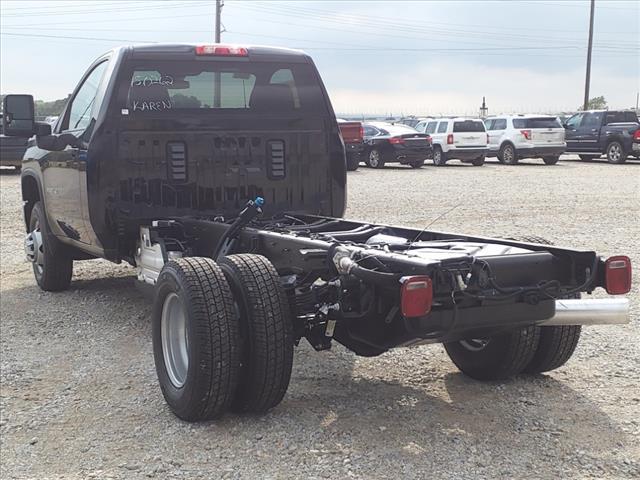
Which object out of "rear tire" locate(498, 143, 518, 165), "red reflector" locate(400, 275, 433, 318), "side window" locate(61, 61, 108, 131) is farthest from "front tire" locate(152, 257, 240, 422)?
"rear tire" locate(498, 143, 518, 165)

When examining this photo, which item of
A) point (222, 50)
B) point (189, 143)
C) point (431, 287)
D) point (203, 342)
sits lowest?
point (203, 342)

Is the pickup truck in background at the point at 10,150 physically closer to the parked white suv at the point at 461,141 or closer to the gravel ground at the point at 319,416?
the parked white suv at the point at 461,141

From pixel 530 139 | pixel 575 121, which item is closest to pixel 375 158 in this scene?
pixel 530 139

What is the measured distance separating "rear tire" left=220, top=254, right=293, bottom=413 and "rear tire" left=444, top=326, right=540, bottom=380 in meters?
1.17

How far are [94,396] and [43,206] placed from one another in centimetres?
299

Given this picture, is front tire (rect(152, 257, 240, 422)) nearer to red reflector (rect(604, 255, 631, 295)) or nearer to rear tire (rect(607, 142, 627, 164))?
red reflector (rect(604, 255, 631, 295))

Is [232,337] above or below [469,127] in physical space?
below

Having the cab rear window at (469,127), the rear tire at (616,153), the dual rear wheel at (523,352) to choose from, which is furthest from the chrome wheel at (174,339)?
the rear tire at (616,153)

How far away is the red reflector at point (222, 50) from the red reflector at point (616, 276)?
358 centimetres

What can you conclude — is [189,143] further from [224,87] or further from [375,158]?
[375,158]

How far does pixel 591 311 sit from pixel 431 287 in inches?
36.5

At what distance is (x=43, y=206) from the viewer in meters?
7.28

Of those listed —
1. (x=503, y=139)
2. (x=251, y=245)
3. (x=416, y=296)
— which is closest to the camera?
(x=416, y=296)

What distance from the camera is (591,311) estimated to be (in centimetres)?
390
